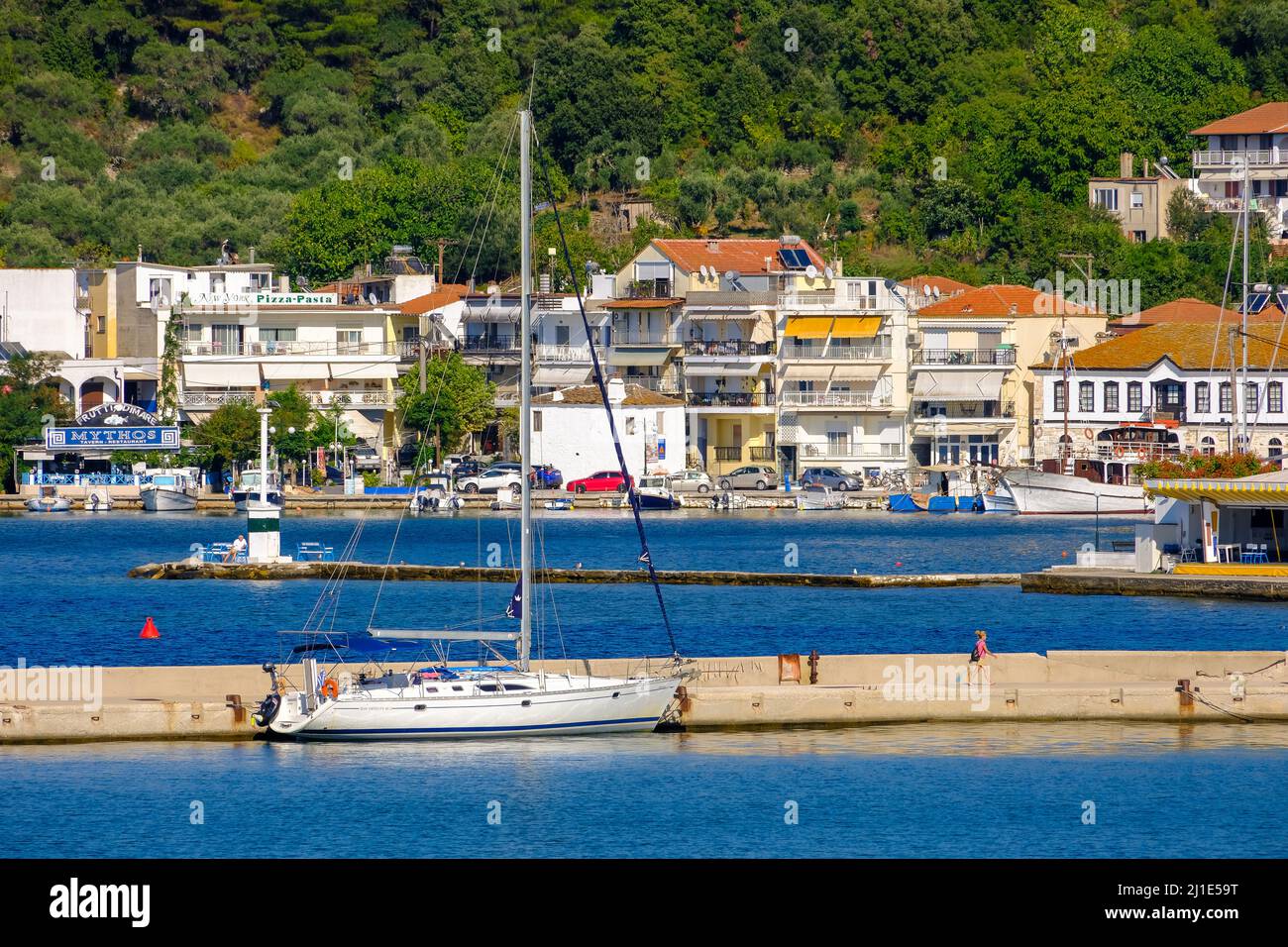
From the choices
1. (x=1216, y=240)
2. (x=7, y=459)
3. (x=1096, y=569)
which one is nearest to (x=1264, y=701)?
(x=1096, y=569)

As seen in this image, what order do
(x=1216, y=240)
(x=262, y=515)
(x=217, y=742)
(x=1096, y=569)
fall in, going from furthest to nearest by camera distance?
(x=1216, y=240) → (x=262, y=515) → (x=1096, y=569) → (x=217, y=742)

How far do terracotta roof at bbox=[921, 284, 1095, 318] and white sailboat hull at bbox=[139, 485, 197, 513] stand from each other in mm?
32108

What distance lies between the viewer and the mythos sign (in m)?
88.8

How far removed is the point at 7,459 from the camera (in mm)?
90812

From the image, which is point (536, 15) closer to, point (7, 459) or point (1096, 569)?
point (7, 459)

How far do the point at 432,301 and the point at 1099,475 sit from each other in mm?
30782

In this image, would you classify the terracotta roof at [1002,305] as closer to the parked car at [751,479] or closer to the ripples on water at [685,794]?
the parked car at [751,479]

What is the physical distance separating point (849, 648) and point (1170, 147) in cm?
7526

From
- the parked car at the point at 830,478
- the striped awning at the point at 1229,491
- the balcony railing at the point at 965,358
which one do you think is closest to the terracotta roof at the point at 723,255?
the balcony railing at the point at 965,358

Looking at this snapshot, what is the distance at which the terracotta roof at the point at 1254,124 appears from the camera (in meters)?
106

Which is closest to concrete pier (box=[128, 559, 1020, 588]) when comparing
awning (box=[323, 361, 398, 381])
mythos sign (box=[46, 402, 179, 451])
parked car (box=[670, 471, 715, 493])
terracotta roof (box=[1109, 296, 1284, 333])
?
parked car (box=[670, 471, 715, 493])

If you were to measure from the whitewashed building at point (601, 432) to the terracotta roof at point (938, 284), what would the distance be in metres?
15.3

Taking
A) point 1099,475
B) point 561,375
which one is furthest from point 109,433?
point 1099,475

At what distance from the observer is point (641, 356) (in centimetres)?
9225
